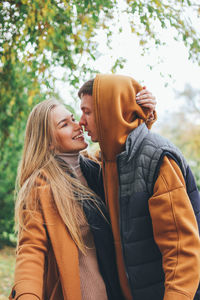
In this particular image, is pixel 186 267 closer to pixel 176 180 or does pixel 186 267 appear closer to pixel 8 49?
pixel 176 180

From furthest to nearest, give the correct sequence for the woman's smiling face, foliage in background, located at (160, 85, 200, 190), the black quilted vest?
foliage in background, located at (160, 85, 200, 190)
the woman's smiling face
the black quilted vest

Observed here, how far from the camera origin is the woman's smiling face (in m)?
2.40

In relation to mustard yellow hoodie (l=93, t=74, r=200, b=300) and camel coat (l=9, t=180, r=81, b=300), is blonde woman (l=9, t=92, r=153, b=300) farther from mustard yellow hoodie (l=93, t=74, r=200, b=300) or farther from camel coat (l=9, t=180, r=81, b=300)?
mustard yellow hoodie (l=93, t=74, r=200, b=300)

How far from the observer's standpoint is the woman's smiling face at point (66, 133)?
2.40 metres

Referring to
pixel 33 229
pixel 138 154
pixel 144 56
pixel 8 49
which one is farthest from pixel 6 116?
pixel 138 154

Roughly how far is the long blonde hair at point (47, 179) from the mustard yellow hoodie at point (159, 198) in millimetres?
258

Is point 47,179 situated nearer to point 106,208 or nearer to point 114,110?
point 106,208

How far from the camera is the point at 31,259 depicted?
2.01m

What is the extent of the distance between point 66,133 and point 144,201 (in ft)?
3.01

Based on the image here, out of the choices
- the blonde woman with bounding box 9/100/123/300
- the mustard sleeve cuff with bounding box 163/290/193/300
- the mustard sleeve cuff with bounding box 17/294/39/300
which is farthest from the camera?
the blonde woman with bounding box 9/100/123/300

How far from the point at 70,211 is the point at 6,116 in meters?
3.05

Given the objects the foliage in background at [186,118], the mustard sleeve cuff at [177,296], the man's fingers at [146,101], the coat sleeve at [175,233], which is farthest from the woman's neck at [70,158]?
the foliage in background at [186,118]

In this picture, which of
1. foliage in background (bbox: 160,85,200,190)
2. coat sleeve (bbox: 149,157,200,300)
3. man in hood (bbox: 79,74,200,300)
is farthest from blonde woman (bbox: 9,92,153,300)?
foliage in background (bbox: 160,85,200,190)

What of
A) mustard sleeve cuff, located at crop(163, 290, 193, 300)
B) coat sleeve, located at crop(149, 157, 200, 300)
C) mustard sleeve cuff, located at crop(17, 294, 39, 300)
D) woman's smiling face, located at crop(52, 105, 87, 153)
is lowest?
mustard sleeve cuff, located at crop(17, 294, 39, 300)
